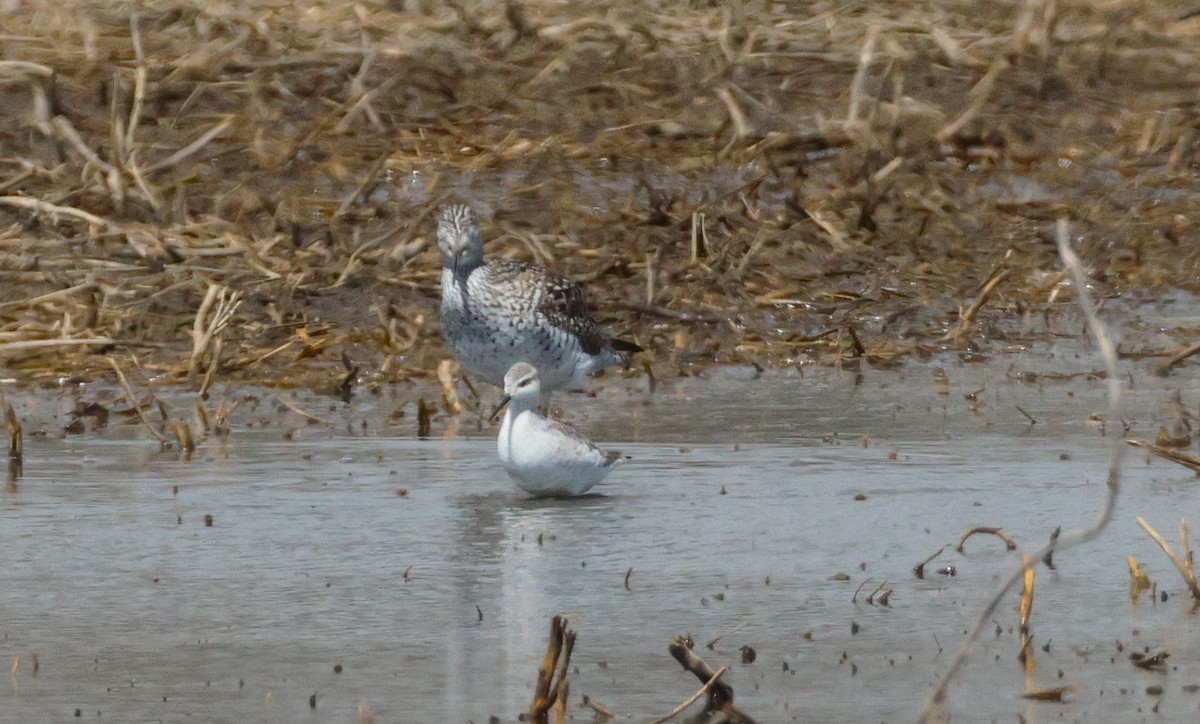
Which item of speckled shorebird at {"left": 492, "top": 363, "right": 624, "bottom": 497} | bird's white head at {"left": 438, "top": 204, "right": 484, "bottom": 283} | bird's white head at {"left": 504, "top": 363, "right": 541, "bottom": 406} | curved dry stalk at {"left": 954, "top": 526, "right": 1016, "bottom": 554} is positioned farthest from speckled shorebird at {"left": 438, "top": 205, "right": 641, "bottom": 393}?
curved dry stalk at {"left": 954, "top": 526, "right": 1016, "bottom": 554}

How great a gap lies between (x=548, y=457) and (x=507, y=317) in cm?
198

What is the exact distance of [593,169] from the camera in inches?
588

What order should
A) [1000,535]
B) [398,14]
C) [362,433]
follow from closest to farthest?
1. [1000,535]
2. [362,433]
3. [398,14]

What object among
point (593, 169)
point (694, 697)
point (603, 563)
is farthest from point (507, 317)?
point (593, 169)

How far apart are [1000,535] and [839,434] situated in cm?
238

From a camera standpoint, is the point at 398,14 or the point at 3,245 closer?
the point at 3,245

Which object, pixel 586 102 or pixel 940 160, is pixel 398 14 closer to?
pixel 586 102

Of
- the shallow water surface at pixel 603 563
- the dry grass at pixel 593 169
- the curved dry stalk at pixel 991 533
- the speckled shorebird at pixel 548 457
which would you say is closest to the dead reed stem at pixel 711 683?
the shallow water surface at pixel 603 563

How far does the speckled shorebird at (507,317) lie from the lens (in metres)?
9.89

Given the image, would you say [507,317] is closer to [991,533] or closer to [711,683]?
[991,533]

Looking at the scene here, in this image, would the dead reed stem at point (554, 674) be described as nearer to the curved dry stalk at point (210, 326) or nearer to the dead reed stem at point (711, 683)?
the dead reed stem at point (711, 683)

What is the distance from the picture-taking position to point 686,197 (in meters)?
14.0

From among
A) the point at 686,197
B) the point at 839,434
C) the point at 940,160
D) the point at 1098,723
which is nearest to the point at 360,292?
the point at 686,197

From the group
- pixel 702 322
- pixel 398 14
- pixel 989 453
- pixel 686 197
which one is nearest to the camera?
pixel 989 453
